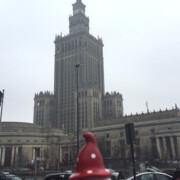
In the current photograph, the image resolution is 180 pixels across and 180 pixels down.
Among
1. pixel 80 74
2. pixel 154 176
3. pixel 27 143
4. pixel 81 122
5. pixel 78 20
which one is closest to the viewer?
pixel 154 176

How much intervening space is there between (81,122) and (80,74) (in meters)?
30.1

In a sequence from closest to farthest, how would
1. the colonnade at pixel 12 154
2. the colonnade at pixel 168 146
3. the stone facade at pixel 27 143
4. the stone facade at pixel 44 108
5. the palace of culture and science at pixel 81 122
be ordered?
1. the colonnade at pixel 168 146
2. the palace of culture and science at pixel 81 122
3. the colonnade at pixel 12 154
4. the stone facade at pixel 27 143
5. the stone facade at pixel 44 108

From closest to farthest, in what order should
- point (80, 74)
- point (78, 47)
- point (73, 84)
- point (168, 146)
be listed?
point (168, 146) < point (80, 74) < point (73, 84) < point (78, 47)

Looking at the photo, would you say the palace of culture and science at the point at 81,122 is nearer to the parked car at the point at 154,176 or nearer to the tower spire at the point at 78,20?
the tower spire at the point at 78,20

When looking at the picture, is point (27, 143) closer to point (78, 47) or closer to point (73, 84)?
point (73, 84)

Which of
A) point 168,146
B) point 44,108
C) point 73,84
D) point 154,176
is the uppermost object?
point 73,84

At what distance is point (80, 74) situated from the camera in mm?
134250

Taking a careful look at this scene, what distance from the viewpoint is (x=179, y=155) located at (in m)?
70.8

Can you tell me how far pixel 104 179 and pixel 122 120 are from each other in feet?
312

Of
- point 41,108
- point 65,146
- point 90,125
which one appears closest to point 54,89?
point 41,108

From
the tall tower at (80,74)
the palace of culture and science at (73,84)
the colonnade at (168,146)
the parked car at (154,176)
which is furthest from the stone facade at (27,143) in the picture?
the parked car at (154,176)

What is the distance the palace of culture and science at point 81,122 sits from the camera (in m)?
76.8

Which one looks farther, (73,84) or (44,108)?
(44,108)

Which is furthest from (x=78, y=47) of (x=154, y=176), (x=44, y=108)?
(x=154, y=176)
